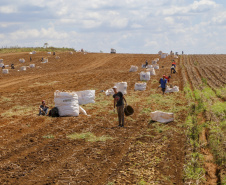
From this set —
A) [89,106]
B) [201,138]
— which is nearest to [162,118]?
[201,138]

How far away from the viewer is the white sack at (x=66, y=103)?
43.9ft

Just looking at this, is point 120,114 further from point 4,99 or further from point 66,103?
point 4,99

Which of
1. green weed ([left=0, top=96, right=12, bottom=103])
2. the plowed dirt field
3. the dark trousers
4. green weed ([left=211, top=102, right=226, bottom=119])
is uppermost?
the dark trousers

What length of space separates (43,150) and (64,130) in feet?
7.68

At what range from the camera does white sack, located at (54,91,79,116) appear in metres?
13.4

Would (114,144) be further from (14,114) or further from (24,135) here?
(14,114)

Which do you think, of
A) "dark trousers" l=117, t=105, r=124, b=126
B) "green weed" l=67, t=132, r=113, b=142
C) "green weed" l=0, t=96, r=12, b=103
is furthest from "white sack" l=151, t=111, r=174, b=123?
"green weed" l=0, t=96, r=12, b=103

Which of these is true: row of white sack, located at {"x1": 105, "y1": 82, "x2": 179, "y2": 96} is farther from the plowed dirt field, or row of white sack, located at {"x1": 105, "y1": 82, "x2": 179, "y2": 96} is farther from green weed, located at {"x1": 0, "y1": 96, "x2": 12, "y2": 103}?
green weed, located at {"x1": 0, "y1": 96, "x2": 12, "y2": 103}

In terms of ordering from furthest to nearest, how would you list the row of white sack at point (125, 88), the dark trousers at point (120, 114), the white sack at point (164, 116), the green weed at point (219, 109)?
the row of white sack at point (125, 88) → the green weed at point (219, 109) → the white sack at point (164, 116) → the dark trousers at point (120, 114)

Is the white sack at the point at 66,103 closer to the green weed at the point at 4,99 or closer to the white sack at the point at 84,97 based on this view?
the white sack at the point at 84,97

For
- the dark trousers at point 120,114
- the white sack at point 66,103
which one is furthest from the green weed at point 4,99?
the dark trousers at point 120,114

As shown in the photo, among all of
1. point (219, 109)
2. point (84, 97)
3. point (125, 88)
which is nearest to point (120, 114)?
point (84, 97)

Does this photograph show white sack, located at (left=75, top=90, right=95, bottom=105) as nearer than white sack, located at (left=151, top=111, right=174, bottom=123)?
No

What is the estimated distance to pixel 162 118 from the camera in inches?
503
